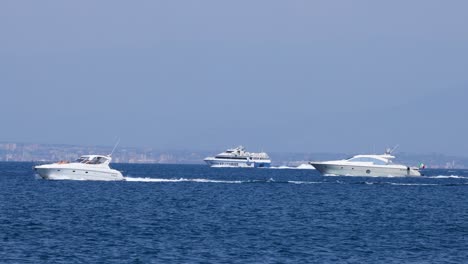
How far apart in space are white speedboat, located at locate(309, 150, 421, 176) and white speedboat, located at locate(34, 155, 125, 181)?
2008 inches

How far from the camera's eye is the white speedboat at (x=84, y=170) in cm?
11256

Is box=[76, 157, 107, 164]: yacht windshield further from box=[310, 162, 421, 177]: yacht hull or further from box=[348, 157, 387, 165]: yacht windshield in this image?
box=[348, 157, 387, 165]: yacht windshield

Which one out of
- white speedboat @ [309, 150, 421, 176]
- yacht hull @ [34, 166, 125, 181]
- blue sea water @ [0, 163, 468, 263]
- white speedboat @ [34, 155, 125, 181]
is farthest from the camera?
white speedboat @ [309, 150, 421, 176]

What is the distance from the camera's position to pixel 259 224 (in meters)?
65.5

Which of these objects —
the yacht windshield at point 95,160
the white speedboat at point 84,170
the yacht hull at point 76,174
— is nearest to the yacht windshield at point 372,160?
the yacht hull at point 76,174

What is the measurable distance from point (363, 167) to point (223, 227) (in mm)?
95336

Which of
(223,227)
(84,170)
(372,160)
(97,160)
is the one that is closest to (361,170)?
(372,160)

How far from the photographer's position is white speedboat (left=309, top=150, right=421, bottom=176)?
156m

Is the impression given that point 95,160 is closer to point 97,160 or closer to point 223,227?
point 97,160

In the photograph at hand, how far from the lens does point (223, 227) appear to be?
62.8 m

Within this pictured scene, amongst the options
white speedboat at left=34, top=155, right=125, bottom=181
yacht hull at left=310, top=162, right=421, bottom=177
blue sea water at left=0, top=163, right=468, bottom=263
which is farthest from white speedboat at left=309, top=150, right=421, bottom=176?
white speedboat at left=34, top=155, right=125, bottom=181

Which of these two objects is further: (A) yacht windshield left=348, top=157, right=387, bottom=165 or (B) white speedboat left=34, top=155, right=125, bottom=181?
(A) yacht windshield left=348, top=157, right=387, bottom=165

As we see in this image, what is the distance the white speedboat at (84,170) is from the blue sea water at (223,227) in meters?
8.54

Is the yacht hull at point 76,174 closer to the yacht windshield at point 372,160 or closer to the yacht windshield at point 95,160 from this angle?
the yacht windshield at point 95,160
